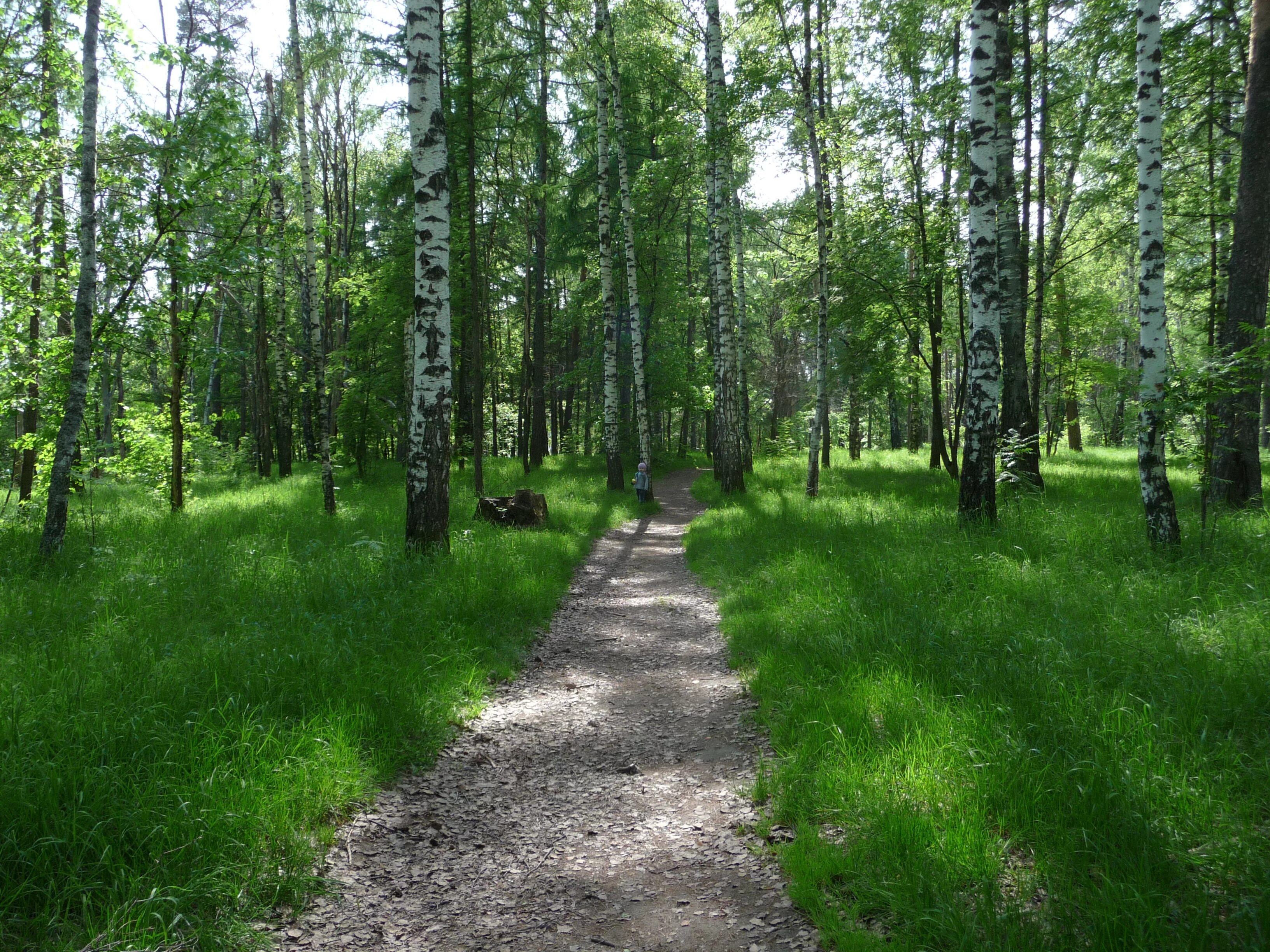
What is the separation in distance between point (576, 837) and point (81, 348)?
888 centimetres

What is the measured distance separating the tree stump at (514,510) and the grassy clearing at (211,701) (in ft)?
7.53

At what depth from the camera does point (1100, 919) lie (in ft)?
7.17

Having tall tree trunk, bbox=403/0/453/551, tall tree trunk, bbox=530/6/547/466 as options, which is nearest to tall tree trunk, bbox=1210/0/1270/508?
tall tree trunk, bbox=403/0/453/551

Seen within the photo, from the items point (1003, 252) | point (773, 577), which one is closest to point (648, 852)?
point (773, 577)

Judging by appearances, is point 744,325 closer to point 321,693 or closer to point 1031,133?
point 1031,133

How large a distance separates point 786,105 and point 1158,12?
331 inches

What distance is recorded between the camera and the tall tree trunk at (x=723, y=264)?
1335cm

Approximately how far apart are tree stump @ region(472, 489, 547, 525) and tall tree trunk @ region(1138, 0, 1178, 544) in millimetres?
8809

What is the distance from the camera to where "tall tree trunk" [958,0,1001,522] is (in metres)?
8.27

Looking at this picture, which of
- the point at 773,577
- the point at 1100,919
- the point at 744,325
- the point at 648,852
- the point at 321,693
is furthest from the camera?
the point at 744,325

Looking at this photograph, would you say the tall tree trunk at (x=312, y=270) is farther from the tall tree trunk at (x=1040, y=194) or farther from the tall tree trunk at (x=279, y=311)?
the tall tree trunk at (x=1040, y=194)

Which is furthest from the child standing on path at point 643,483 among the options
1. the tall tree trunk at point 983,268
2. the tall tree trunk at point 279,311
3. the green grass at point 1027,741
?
the green grass at point 1027,741

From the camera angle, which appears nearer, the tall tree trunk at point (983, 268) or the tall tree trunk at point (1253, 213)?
the tall tree trunk at point (1253, 213)

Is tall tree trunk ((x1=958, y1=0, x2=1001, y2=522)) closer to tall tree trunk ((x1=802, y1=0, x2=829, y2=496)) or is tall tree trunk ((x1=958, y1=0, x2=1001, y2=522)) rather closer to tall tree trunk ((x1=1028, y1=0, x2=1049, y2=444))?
tall tree trunk ((x1=1028, y1=0, x2=1049, y2=444))
